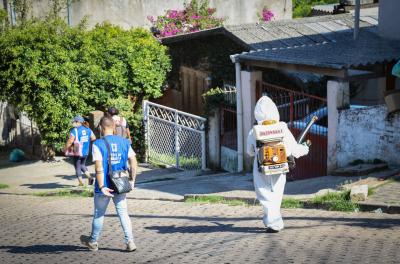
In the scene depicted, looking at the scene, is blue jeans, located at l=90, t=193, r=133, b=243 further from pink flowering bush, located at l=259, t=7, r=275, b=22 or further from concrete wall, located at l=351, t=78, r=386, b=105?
pink flowering bush, located at l=259, t=7, r=275, b=22

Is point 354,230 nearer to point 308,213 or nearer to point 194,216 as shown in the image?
point 308,213

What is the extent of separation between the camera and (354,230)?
8.60 m

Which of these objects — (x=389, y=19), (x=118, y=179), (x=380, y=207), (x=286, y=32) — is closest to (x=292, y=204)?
(x=380, y=207)

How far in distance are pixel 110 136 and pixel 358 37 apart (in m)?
9.35

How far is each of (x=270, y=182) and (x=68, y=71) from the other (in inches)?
410

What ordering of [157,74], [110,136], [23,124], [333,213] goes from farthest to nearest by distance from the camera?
[23,124] → [157,74] → [333,213] → [110,136]

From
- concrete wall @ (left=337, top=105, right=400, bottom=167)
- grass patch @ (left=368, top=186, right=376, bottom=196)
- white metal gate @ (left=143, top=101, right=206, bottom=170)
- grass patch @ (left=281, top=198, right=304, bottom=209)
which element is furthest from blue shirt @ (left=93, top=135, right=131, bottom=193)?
white metal gate @ (left=143, top=101, right=206, bottom=170)

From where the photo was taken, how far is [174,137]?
16.9 meters

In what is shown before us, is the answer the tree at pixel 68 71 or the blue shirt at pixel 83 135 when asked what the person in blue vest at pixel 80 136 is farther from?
the tree at pixel 68 71

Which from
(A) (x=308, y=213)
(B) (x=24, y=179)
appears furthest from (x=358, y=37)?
(B) (x=24, y=179)

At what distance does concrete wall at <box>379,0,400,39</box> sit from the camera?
49.1 ft

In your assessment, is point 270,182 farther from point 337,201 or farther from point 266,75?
point 266,75

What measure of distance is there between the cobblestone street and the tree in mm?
7245

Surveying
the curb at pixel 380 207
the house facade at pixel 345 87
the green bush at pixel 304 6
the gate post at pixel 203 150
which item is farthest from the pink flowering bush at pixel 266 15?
the curb at pixel 380 207
